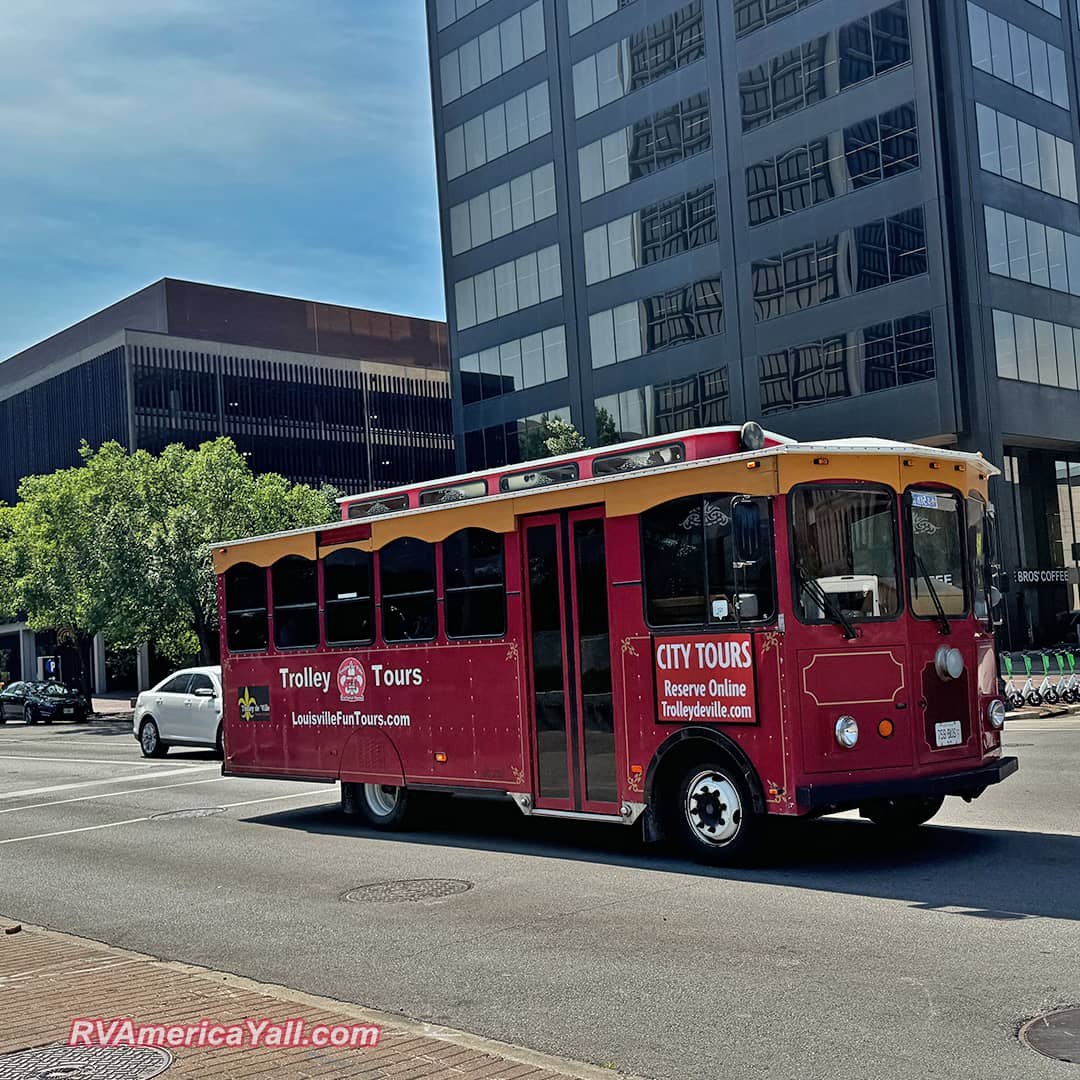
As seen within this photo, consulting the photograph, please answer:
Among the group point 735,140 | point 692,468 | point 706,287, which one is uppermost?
point 735,140

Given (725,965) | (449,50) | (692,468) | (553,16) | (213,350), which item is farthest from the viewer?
(213,350)

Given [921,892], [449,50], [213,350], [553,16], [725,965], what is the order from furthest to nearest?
[213,350]
[449,50]
[553,16]
[921,892]
[725,965]

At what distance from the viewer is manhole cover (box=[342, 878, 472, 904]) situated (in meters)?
9.69

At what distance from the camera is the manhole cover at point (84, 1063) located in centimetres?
550

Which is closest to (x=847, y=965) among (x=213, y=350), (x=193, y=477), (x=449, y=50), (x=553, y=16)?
(x=193, y=477)

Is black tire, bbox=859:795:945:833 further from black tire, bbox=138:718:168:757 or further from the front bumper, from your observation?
black tire, bbox=138:718:168:757

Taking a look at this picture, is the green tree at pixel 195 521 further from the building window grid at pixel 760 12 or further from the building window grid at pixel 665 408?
the building window grid at pixel 760 12

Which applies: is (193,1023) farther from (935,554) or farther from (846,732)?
(935,554)

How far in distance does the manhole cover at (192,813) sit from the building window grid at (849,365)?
31.0 m

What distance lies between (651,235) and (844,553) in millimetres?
40665

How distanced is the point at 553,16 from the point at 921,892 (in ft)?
162

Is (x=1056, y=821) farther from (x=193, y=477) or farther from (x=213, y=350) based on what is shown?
(x=213, y=350)

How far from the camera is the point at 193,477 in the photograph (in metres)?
44.5

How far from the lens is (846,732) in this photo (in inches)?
378
